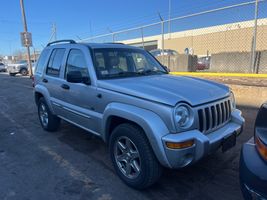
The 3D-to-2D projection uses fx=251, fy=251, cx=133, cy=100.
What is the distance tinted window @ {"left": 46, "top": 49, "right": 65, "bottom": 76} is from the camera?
15.7 feet

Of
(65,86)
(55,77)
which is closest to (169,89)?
(65,86)

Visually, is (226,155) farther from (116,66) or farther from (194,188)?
(116,66)

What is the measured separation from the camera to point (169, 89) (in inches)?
121

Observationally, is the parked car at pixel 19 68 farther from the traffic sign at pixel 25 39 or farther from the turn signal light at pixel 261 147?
the turn signal light at pixel 261 147

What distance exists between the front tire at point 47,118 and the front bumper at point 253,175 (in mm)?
4138

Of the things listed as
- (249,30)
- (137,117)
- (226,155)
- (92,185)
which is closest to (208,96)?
(137,117)

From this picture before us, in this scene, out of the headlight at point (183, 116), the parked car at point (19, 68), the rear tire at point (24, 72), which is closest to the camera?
the headlight at point (183, 116)

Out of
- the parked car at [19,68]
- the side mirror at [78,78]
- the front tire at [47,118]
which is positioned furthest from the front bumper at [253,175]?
the parked car at [19,68]

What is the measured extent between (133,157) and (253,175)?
1.51 m

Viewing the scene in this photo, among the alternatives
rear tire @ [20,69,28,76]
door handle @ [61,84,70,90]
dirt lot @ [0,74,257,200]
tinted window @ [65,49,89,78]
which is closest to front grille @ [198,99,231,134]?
dirt lot @ [0,74,257,200]

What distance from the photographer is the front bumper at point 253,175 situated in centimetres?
199

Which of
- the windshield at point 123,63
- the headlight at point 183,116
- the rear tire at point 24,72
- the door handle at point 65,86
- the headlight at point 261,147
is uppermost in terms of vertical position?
the windshield at point 123,63

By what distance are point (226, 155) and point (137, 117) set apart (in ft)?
6.64

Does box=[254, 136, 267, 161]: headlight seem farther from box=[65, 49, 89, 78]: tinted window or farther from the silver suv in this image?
box=[65, 49, 89, 78]: tinted window
